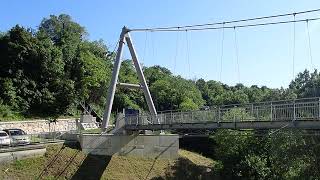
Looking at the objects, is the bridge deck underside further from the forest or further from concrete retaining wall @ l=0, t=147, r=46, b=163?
concrete retaining wall @ l=0, t=147, r=46, b=163

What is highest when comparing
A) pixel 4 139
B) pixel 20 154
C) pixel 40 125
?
pixel 40 125

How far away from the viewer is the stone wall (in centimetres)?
4938

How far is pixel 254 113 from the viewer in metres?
30.0

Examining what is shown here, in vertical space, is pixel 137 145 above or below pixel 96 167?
above

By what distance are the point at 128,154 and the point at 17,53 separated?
814 inches

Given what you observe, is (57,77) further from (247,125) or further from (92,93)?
(247,125)

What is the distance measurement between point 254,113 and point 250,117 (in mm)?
633

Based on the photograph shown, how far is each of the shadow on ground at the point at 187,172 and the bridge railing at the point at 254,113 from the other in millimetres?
5398

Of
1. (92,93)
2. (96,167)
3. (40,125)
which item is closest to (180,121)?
(96,167)

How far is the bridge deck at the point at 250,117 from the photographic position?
84.0ft

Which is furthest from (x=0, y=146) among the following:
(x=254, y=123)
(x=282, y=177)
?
(x=282, y=177)

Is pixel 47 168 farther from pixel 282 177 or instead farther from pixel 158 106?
pixel 158 106

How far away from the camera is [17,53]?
57219mm

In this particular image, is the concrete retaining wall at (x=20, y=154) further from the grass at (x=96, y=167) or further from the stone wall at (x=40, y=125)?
the stone wall at (x=40, y=125)
